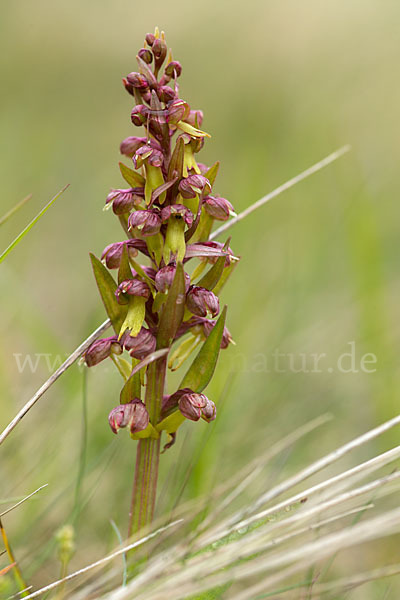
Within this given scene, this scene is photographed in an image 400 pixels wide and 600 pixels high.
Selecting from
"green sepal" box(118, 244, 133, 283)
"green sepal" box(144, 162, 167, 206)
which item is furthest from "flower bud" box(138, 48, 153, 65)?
"green sepal" box(118, 244, 133, 283)

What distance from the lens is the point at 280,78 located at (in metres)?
7.37

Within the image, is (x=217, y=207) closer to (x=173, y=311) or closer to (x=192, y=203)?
(x=192, y=203)

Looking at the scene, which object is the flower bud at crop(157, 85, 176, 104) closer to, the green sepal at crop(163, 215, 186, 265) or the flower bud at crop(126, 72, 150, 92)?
the flower bud at crop(126, 72, 150, 92)

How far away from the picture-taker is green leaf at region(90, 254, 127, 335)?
175 cm

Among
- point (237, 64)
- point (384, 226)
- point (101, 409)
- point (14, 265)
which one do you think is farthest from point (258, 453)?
point (237, 64)

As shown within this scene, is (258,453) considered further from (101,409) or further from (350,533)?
(350,533)

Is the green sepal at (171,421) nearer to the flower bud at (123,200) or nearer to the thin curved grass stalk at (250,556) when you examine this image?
the thin curved grass stalk at (250,556)

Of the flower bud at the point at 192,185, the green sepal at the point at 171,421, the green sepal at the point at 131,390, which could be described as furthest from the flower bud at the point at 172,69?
the green sepal at the point at 171,421

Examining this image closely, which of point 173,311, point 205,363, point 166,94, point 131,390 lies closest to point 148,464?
point 131,390

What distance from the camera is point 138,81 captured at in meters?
1.79

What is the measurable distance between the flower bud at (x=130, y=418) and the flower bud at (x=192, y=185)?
0.61m

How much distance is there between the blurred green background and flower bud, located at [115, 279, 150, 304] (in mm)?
614

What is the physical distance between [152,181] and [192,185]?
136mm

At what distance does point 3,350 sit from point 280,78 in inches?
212
